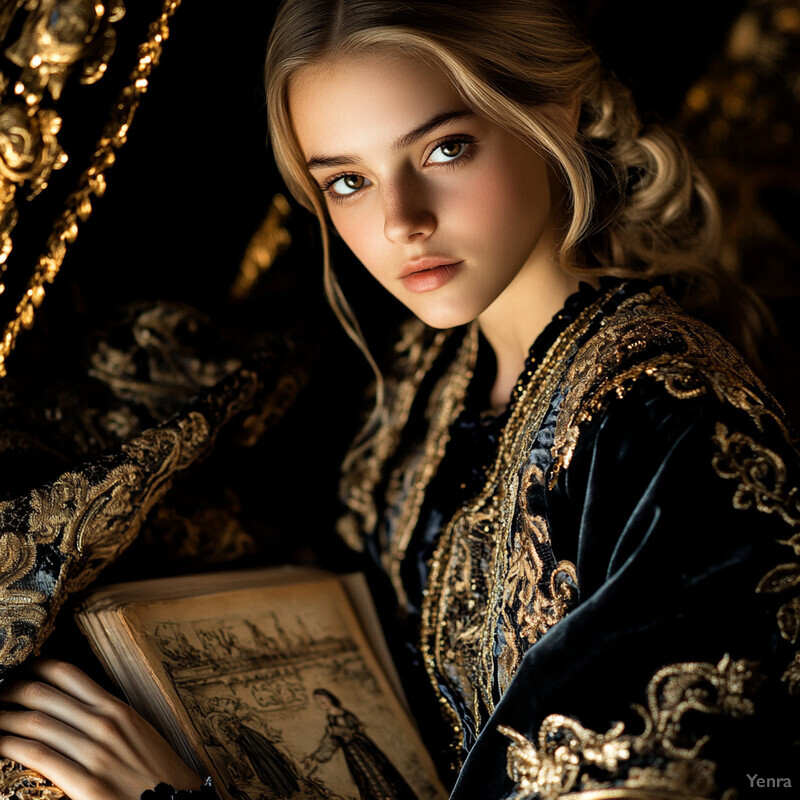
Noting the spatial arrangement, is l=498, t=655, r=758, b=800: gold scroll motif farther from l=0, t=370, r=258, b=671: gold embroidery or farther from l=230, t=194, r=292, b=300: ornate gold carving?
l=230, t=194, r=292, b=300: ornate gold carving

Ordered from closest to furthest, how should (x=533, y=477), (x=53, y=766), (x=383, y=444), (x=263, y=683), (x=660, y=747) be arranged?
(x=660, y=747) → (x=53, y=766) → (x=533, y=477) → (x=263, y=683) → (x=383, y=444)

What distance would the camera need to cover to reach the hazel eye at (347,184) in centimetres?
100

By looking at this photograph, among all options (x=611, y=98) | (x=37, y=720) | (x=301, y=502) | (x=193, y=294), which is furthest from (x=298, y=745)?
(x=611, y=98)

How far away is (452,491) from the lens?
1.17 metres

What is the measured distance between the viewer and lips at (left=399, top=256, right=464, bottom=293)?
96 cm

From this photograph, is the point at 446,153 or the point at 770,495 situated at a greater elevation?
the point at 446,153

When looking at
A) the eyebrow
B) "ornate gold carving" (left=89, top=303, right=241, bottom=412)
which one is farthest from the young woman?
"ornate gold carving" (left=89, top=303, right=241, bottom=412)

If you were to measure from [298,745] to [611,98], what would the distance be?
919 millimetres

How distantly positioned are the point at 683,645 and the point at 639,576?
0.06 meters

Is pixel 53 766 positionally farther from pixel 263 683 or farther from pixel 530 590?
pixel 530 590

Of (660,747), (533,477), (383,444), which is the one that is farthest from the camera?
(383,444)

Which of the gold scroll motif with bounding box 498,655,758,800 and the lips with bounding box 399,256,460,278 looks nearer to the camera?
the gold scroll motif with bounding box 498,655,758,800

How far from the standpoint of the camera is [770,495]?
71 centimetres

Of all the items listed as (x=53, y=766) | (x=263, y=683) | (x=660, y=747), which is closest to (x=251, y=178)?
(x=263, y=683)
